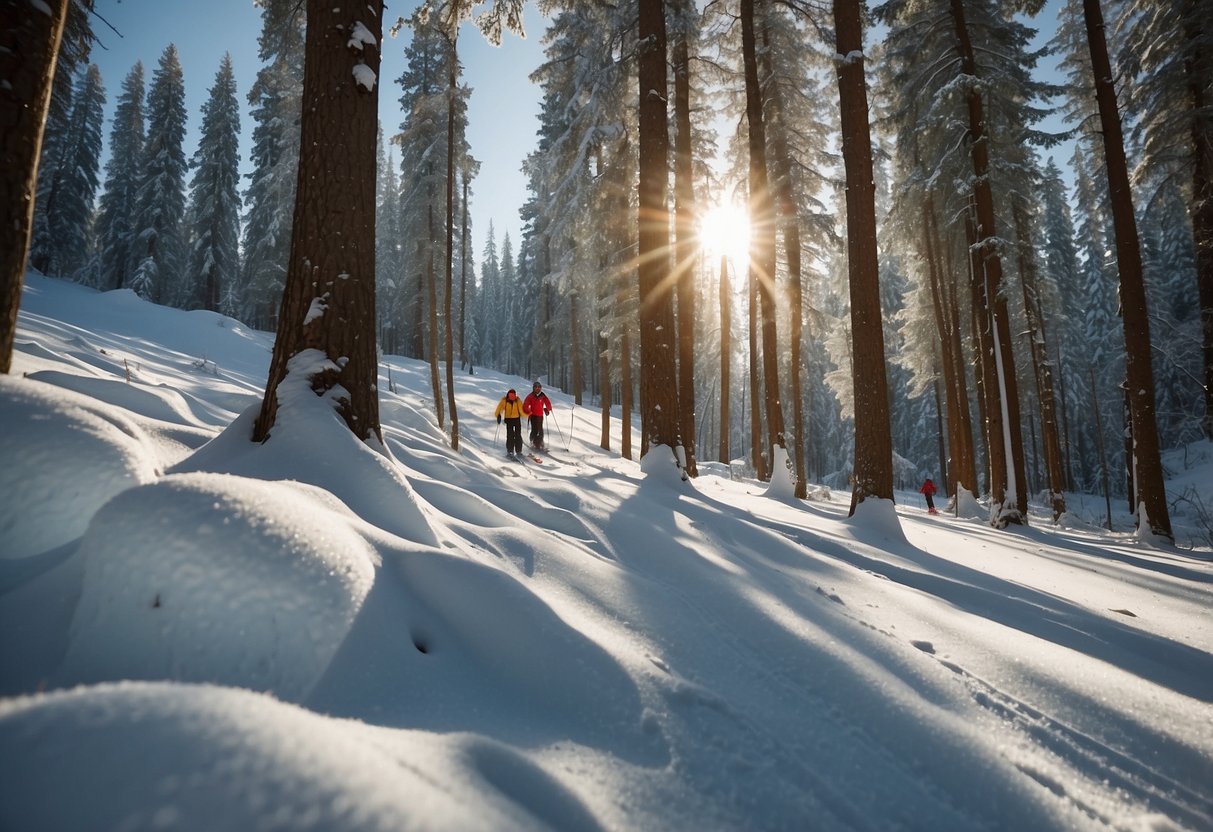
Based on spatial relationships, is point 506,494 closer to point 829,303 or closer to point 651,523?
point 651,523

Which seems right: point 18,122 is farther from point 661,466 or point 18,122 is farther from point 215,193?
point 215,193

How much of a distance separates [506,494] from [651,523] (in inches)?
47.2

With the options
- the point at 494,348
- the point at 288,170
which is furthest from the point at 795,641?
the point at 494,348

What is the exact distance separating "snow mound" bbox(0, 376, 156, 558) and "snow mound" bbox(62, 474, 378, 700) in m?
0.48

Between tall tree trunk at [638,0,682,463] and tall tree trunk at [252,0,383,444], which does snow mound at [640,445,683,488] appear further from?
tall tree trunk at [252,0,383,444]

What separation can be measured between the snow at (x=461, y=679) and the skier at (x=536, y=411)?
10593 mm

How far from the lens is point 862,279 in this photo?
6.38m

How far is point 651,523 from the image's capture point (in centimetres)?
399

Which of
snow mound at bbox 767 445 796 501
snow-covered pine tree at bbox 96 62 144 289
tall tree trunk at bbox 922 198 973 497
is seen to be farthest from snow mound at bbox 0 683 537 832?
snow-covered pine tree at bbox 96 62 144 289

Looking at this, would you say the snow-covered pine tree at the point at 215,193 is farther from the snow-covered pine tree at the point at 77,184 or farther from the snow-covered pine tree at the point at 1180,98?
the snow-covered pine tree at the point at 1180,98

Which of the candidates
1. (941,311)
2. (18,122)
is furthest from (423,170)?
(18,122)

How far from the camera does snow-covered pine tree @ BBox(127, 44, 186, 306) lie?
103ft

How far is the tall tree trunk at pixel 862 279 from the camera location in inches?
241

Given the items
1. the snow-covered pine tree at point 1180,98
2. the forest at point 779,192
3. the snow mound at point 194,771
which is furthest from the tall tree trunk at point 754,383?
the snow mound at point 194,771
